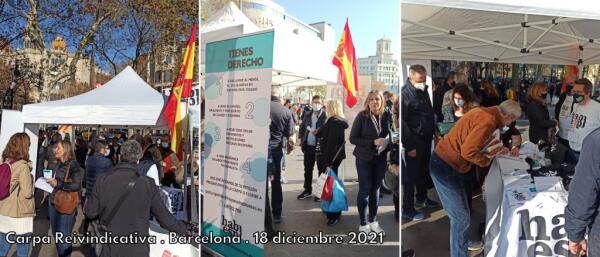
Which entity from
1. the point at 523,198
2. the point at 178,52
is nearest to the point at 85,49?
the point at 178,52

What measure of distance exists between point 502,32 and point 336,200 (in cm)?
282

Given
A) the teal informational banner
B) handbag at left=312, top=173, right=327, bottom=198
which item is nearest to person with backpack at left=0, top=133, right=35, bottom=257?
the teal informational banner

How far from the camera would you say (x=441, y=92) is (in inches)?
171

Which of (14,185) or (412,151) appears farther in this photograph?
(14,185)

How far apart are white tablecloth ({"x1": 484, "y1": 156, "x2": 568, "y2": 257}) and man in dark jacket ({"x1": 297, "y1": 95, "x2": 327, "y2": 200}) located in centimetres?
135

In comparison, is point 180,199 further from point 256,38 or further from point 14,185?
point 256,38

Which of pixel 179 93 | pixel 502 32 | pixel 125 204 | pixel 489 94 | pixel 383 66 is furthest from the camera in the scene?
pixel 489 94

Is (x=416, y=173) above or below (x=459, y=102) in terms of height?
below

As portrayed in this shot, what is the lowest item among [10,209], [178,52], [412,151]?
[10,209]

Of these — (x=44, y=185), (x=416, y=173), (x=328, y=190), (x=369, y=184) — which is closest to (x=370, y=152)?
(x=369, y=184)

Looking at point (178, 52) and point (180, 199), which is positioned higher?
point (178, 52)

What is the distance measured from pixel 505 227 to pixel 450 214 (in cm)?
37

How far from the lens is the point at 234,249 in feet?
11.5

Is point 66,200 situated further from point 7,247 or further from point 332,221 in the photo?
point 332,221
